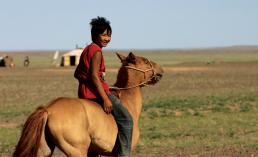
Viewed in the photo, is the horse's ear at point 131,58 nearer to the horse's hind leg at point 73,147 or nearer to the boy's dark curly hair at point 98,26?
the boy's dark curly hair at point 98,26

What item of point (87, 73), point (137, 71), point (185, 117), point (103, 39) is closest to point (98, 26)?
point (103, 39)

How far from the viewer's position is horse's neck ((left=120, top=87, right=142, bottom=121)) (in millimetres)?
8609

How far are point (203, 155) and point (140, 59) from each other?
4247 mm

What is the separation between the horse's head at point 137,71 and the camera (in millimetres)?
8586

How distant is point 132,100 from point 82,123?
1.49m

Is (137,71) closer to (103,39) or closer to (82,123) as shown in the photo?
(103,39)

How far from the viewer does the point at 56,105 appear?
24.0ft

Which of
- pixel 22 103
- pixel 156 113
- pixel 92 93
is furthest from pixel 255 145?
pixel 22 103

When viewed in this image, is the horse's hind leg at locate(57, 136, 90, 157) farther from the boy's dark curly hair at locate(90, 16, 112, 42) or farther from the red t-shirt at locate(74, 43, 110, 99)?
the boy's dark curly hair at locate(90, 16, 112, 42)

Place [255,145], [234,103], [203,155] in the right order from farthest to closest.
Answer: [234,103] < [255,145] < [203,155]

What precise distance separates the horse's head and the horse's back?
84 centimetres

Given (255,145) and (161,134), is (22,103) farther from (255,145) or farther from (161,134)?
(255,145)

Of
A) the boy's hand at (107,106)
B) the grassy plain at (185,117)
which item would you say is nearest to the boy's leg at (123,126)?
the boy's hand at (107,106)

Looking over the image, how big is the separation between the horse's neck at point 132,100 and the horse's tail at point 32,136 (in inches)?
67.0
